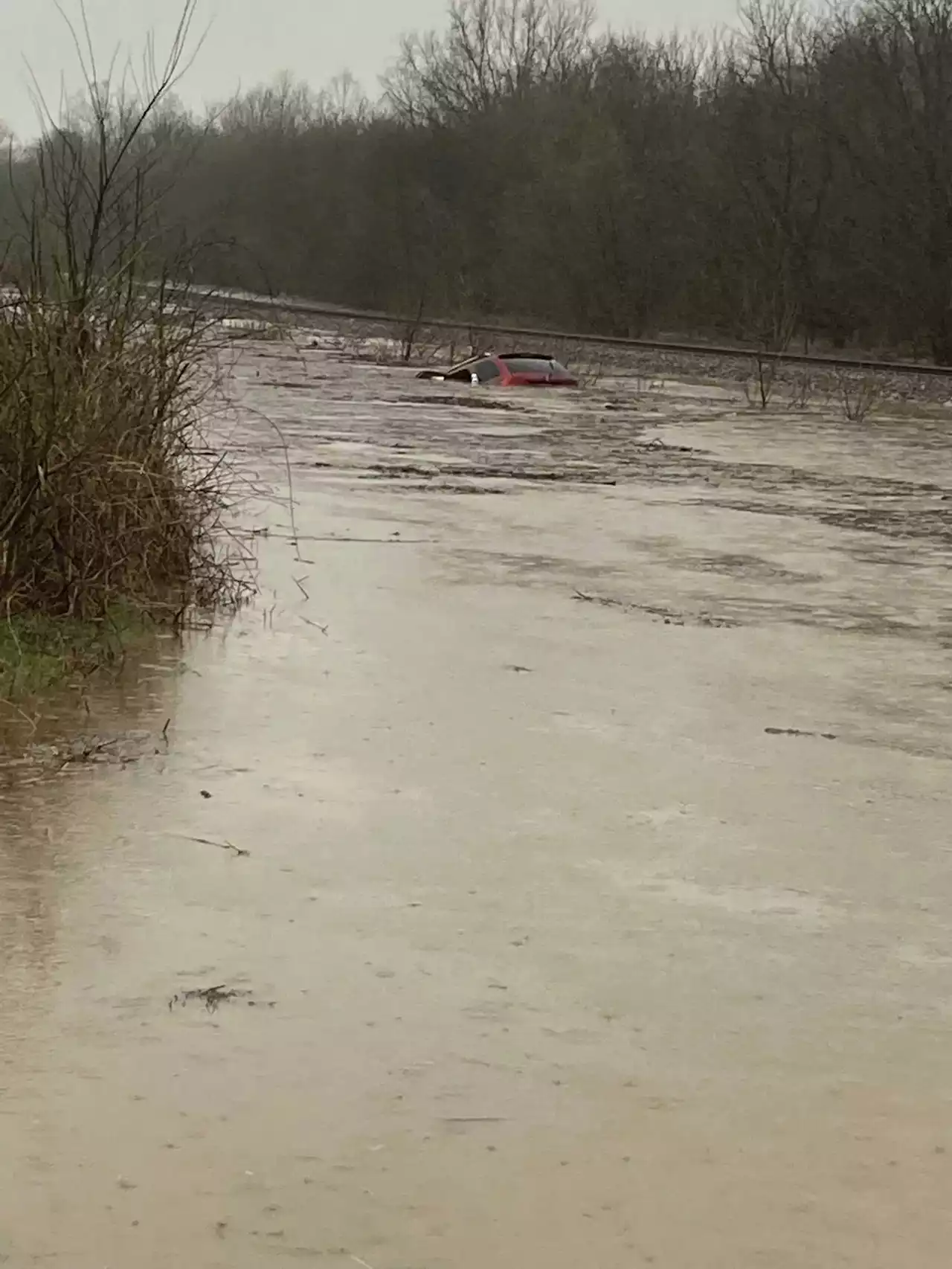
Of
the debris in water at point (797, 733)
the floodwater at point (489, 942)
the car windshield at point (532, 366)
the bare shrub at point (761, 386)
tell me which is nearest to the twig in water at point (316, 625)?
the floodwater at point (489, 942)

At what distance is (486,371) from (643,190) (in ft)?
92.2

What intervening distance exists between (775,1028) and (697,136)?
58.4 metres

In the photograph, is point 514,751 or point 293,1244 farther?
point 514,751

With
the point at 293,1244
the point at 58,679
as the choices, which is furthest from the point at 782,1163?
the point at 58,679

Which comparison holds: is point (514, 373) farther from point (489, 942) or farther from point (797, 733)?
point (489, 942)

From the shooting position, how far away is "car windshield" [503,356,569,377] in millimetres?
33750

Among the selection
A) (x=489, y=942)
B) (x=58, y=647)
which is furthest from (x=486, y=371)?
(x=489, y=942)

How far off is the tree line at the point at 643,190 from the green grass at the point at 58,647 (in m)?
23.0

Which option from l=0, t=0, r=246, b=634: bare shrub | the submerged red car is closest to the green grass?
l=0, t=0, r=246, b=634: bare shrub

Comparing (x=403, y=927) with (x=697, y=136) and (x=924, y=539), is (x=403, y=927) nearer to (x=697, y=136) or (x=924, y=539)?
(x=924, y=539)

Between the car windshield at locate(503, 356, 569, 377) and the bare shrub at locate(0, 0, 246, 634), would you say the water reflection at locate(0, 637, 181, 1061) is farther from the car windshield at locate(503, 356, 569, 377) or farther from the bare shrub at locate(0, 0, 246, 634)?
the car windshield at locate(503, 356, 569, 377)

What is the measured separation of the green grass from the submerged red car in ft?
78.6

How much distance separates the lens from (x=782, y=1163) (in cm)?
423

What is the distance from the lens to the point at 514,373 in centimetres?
3362
